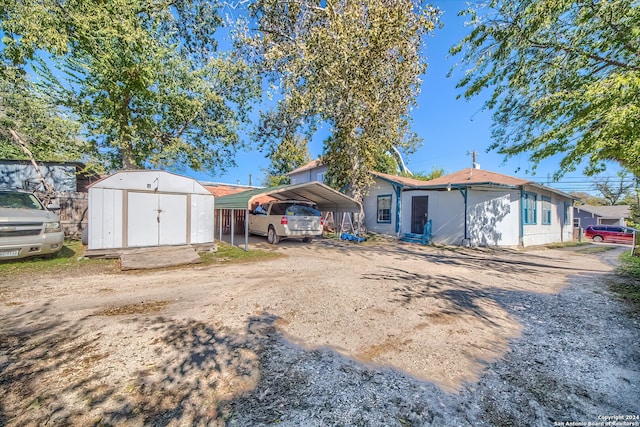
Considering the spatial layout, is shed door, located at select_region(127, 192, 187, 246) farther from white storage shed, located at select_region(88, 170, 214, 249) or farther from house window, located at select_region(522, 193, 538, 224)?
house window, located at select_region(522, 193, 538, 224)

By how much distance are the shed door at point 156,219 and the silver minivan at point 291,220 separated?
377 centimetres

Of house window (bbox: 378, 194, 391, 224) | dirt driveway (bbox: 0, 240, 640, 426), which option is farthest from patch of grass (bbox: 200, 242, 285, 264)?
house window (bbox: 378, 194, 391, 224)

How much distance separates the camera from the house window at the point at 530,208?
14.1 meters

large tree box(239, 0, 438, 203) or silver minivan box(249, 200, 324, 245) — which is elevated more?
large tree box(239, 0, 438, 203)

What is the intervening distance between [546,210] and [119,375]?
807 inches

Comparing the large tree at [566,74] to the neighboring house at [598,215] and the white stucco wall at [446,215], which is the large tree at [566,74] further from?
the neighboring house at [598,215]

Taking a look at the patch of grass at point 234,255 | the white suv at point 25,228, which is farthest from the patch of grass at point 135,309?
the white suv at point 25,228

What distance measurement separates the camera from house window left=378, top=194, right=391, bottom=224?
1661 centimetres

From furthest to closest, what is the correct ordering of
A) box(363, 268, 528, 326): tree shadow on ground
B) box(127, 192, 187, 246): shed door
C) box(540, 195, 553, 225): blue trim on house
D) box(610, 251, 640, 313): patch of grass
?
box(540, 195, 553, 225): blue trim on house < box(127, 192, 187, 246): shed door < box(610, 251, 640, 313): patch of grass < box(363, 268, 528, 326): tree shadow on ground

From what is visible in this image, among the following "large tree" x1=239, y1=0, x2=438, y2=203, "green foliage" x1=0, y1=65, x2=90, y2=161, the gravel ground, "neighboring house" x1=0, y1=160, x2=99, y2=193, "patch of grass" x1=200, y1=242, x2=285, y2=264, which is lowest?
the gravel ground

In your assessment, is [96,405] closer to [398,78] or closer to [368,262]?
[368,262]

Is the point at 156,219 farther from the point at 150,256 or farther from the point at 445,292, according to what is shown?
the point at 445,292

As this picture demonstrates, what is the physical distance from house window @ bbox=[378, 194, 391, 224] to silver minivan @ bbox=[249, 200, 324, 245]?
6.01 metres

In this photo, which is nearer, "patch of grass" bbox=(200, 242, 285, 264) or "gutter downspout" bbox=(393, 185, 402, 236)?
"patch of grass" bbox=(200, 242, 285, 264)
